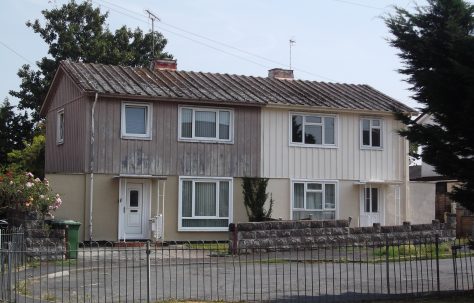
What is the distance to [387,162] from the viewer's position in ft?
99.2

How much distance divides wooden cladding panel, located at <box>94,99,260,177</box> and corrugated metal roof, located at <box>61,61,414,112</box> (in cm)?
63

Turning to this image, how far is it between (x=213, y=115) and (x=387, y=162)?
316 inches

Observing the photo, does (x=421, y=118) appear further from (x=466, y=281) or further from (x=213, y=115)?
(x=213, y=115)

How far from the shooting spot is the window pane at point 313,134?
94.6ft

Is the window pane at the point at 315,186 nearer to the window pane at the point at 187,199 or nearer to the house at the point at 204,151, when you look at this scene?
the house at the point at 204,151

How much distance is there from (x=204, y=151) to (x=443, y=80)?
1518cm

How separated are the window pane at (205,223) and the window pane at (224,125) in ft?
10.3

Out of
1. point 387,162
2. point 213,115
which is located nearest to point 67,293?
point 213,115

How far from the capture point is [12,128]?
41.3m

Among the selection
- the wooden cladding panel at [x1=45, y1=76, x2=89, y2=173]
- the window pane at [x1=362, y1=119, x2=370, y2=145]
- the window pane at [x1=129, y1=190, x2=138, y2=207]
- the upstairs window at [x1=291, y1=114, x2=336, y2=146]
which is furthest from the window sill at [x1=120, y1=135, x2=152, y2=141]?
the window pane at [x1=362, y1=119, x2=370, y2=145]

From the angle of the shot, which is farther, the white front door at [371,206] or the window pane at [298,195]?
the white front door at [371,206]

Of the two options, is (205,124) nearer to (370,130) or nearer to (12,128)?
(370,130)

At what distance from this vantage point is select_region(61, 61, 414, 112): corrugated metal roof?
26.3m

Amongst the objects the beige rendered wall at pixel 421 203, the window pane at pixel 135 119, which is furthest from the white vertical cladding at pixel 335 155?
the window pane at pixel 135 119
